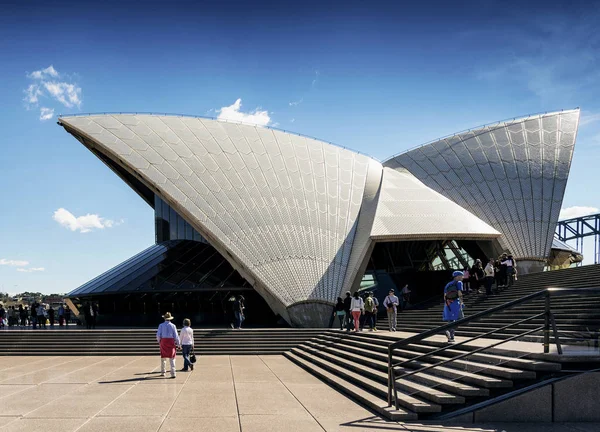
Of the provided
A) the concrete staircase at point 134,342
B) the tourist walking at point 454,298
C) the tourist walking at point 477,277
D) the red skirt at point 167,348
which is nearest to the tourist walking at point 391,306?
the concrete staircase at point 134,342

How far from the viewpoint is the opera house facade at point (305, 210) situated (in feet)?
79.7

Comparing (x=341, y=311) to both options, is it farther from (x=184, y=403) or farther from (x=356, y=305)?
(x=184, y=403)

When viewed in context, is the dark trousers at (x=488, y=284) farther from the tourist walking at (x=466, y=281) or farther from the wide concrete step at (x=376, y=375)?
the wide concrete step at (x=376, y=375)

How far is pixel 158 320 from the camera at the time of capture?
27.5m

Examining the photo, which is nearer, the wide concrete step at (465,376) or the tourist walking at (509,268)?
the wide concrete step at (465,376)

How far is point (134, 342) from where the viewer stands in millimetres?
20531

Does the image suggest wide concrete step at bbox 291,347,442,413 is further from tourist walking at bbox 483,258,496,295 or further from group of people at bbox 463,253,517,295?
group of people at bbox 463,253,517,295

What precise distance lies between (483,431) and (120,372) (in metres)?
9.97

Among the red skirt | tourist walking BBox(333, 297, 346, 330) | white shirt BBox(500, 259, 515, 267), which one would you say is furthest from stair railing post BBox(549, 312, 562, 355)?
white shirt BBox(500, 259, 515, 267)

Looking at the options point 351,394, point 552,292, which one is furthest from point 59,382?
point 552,292

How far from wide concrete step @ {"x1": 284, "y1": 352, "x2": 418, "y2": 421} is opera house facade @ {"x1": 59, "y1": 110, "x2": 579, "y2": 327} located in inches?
332

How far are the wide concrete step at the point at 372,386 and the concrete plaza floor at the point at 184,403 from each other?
16.4 inches

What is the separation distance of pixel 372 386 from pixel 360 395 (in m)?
0.43

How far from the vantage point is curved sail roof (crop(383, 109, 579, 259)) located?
27.5m
